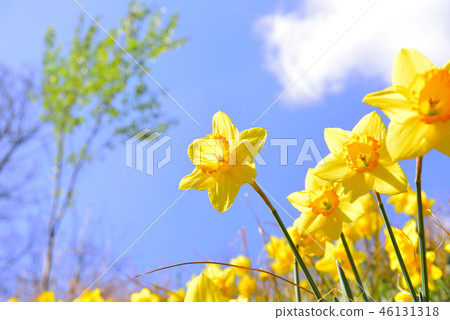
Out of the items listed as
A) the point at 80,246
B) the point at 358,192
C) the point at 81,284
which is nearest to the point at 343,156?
the point at 358,192

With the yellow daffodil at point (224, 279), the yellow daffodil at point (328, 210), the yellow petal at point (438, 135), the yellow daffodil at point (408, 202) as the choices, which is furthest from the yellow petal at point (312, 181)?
the yellow daffodil at point (408, 202)

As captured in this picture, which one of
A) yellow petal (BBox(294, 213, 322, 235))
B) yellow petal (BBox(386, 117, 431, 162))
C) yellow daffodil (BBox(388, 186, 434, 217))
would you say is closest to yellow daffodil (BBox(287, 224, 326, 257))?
yellow petal (BBox(294, 213, 322, 235))

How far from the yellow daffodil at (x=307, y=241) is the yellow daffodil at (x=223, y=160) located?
6.7 inches

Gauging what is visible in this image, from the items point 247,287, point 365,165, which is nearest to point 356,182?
point 365,165

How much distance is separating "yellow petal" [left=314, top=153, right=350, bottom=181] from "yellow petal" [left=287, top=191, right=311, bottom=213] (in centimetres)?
8

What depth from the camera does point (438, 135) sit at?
0.54m

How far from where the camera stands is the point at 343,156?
0.68 meters

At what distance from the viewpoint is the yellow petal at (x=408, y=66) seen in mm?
553

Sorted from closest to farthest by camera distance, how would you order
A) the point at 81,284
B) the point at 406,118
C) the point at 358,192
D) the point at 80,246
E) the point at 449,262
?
the point at 406,118, the point at 358,192, the point at 449,262, the point at 81,284, the point at 80,246

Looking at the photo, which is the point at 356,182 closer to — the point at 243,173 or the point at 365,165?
the point at 365,165

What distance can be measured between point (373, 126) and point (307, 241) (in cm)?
26

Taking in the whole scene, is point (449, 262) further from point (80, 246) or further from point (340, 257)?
point (80, 246)

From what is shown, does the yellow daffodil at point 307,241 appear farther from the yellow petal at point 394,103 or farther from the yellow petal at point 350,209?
the yellow petal at point 394,103
